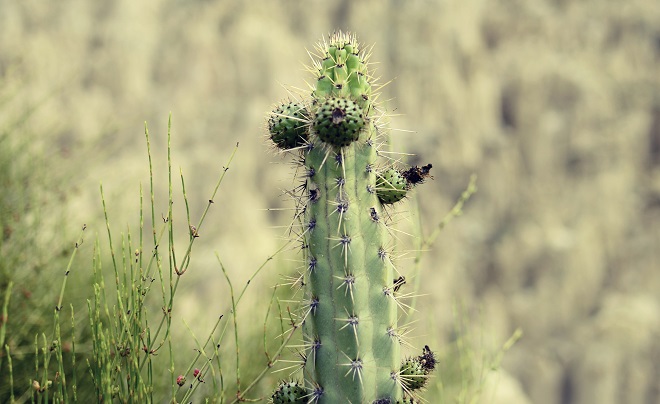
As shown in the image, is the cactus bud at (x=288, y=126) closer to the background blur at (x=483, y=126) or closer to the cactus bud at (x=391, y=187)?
the cactus bud at (x=391, y=187)

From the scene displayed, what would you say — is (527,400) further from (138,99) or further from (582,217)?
(138,99)

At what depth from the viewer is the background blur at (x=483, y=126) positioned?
82.2 ft

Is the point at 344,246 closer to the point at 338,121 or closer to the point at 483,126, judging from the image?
the point at 338,121

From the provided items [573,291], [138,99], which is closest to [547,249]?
[573,291]

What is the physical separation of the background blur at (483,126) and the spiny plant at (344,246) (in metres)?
20.0

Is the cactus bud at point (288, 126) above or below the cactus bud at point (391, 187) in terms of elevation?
above

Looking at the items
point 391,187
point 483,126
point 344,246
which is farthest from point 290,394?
point 483,126

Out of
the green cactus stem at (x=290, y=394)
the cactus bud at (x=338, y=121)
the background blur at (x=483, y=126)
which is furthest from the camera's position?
the background blur at (x=483, y=126)

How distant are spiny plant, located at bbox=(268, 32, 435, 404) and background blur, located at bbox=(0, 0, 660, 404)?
20.0 metres

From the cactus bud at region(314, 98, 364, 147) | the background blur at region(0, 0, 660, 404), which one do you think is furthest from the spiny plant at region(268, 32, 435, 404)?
the background blur at region(0, 0, 660, 404)

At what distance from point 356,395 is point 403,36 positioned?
27.2m

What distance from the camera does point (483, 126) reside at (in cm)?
2897

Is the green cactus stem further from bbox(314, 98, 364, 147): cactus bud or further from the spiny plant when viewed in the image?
bbox(314, 98, 364, 147): cactus bud

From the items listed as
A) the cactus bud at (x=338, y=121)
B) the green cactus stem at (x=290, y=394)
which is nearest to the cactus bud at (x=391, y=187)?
the cactus bud at (x=338, y=121)
